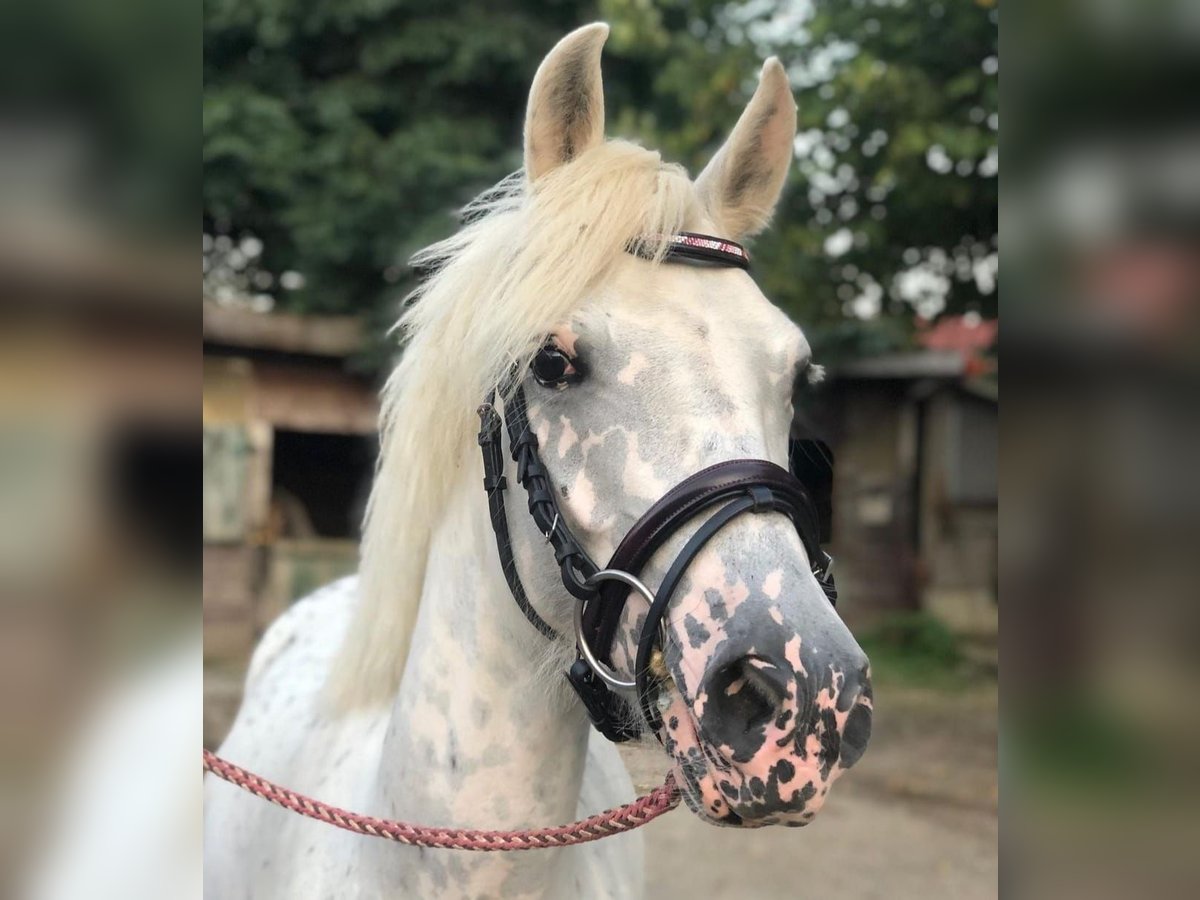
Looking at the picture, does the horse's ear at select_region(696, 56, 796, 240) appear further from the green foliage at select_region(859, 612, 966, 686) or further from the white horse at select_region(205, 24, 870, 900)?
the green foliage at select_region(859, 612, 966, 686)

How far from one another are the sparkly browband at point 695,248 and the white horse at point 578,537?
0.02 metres

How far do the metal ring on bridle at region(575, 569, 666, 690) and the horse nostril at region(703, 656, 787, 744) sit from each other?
0.11 m

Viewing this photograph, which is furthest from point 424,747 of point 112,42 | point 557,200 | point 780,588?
point 112,42

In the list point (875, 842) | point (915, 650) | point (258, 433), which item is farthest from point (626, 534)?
point (915, 650)

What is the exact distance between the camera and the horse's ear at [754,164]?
5.12ft

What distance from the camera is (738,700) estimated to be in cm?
110

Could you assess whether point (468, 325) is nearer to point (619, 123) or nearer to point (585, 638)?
point (585, 638)

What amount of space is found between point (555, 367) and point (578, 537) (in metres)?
0.25

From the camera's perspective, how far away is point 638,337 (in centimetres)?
128

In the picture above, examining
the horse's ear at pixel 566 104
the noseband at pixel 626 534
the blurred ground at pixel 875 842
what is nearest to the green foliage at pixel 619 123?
the blurred ground at pixel 875 842

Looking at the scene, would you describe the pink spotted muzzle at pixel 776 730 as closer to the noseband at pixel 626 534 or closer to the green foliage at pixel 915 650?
the noseband at pixel 626 534

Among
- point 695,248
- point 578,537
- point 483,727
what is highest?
point 695,248

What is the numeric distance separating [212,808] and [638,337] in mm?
1748

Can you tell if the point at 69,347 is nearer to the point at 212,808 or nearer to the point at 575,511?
the point at 575,511
